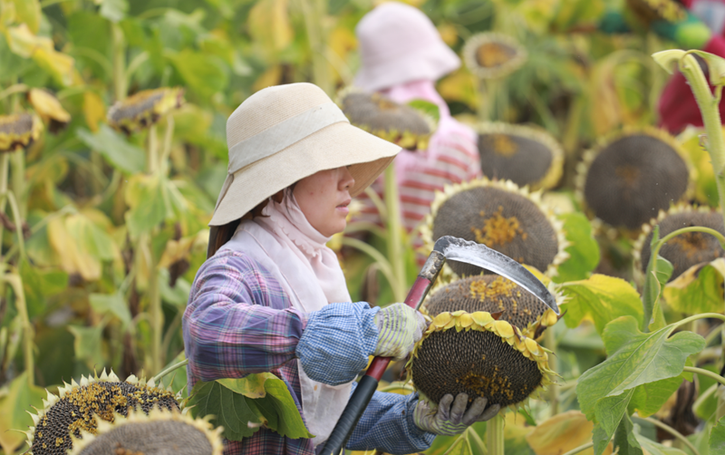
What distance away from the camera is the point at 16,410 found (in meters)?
2.46

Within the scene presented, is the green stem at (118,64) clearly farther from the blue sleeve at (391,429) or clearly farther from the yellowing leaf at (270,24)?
the blue sleeve at (391,429)

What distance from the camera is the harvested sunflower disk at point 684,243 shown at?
205 cm

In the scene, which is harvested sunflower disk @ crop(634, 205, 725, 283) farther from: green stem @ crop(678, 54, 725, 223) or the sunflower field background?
green stem @ crop(678, 54, 725, 223)

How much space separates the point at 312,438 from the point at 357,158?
59 centimetres

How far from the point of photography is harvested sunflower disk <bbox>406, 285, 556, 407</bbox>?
54.8 inches

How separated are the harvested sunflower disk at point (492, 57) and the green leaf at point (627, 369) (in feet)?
A: 8.96

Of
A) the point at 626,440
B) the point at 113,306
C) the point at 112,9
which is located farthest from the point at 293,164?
the point at 112,9

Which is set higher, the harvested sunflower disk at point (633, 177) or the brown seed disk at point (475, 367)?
the brown seed disk at point (475, 367)

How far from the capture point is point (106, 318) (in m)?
2.89

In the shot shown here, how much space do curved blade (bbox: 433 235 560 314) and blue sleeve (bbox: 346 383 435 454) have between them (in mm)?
352

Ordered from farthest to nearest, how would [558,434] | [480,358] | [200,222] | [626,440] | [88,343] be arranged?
[88,343] → [200,222] → [558,434] → [626,440] → [480,358]

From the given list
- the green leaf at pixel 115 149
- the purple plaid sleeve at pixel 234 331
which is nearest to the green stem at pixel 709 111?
the purple plaid sleeve at pixel 234 331

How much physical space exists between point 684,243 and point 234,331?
54.4 inches

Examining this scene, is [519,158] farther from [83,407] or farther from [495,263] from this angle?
[83,407]
